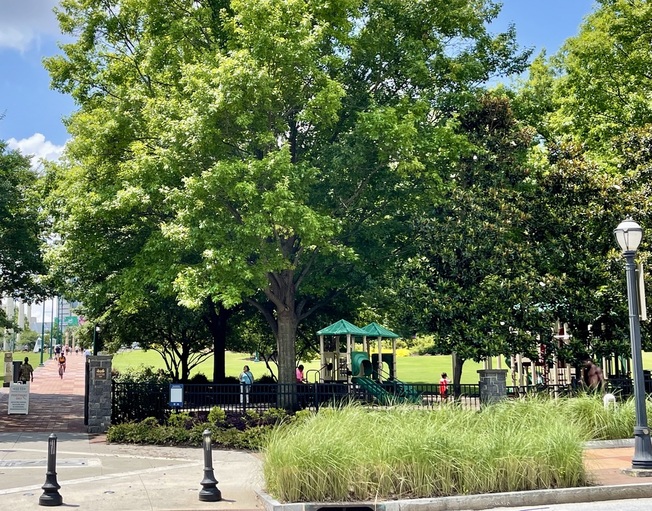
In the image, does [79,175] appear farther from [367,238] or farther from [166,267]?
[367,238]

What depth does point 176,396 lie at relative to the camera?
66.8 ft

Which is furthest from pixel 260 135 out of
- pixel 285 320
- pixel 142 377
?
pixel 142 377

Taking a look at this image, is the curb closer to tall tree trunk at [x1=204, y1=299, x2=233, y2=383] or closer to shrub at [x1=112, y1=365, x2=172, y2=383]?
shrub at [x1=112, y1=365, x2=172, y2=383]

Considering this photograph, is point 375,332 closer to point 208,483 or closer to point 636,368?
point 636,368

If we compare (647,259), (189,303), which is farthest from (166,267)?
(647,259)

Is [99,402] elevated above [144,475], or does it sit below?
above

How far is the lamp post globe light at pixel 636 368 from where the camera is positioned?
12.4m

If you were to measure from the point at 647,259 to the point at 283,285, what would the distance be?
37.7 ft

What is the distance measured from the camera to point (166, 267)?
73.2 feet

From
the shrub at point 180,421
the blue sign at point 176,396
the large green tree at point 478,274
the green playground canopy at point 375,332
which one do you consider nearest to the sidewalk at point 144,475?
the shrub at point 180,421

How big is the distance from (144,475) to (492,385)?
9.78m

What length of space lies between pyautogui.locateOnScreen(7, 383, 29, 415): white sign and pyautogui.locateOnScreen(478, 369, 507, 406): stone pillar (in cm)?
1618

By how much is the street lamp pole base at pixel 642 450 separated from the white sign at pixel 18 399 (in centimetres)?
2087

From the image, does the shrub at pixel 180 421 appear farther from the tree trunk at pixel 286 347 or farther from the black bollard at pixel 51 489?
the black bollard at pixel 51 489
